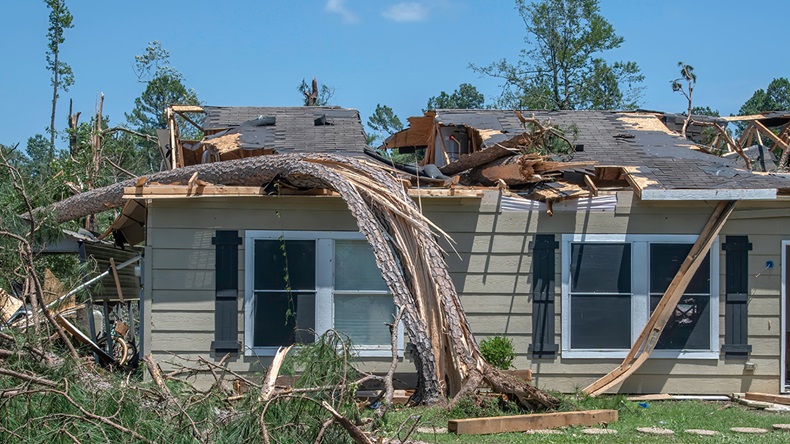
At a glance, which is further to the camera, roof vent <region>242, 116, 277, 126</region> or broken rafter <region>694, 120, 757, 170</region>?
roof vent <region>242, 116, 277, 126</region>

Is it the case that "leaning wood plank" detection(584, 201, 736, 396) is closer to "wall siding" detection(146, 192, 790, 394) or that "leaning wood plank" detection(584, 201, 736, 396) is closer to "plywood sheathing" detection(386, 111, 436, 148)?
"wall siding" detection(146, 192, 790, 394)

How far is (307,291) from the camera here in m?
9.52

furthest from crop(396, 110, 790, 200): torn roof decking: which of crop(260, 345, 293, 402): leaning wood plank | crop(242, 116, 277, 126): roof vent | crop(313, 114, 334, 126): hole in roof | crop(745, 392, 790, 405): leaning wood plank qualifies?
crop(260, 345, 293, 402): leaning wood plank

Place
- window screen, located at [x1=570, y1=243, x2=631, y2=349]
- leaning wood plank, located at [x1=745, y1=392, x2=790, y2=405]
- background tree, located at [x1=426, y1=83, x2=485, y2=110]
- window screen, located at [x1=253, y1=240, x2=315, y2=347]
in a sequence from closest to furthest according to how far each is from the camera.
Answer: leaning wood plank, located at [x1=745, y1=392, x2=790, y2=405] < window screen, located at [x1=253, y1=240, x2=315, y2=347] < window screen, located at [x1=570, y1=243, x2=631, y2=349] < background tree, located at [x1=426, y1=83, x2=485, y2=110]

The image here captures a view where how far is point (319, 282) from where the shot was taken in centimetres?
950

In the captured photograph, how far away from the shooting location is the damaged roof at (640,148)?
31.7 feet

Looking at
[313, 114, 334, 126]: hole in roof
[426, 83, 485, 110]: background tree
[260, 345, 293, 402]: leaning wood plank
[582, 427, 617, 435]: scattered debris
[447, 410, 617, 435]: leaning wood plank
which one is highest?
[426, 83, 485, 110]: background tree

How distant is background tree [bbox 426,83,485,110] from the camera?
A: 4081 centimetres

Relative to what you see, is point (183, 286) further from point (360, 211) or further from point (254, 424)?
point (254, 424)

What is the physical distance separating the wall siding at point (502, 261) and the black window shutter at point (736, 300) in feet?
0.24

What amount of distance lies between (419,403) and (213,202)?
3132 mm

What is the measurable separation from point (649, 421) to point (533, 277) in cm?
230

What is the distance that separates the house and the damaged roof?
0.06 metres

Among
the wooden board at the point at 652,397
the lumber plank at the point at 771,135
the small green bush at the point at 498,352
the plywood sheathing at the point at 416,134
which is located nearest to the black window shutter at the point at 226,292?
the small green bush at the point at 498,352
